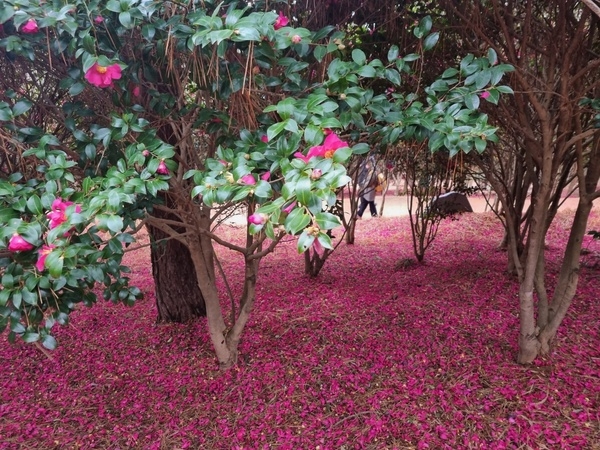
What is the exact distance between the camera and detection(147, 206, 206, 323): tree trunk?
123 inches

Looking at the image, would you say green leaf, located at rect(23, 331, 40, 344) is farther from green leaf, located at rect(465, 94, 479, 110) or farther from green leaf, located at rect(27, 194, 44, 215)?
green leaf, located at rect(465, 94, 479, 110)

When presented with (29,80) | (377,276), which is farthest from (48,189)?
(377,276)

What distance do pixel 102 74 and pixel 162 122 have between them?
525 millimetres

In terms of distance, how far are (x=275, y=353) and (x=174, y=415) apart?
718mm

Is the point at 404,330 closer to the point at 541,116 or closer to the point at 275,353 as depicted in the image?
the point at 275,353

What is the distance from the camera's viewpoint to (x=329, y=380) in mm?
2318

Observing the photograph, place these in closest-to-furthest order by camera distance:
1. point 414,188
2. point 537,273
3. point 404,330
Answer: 1. point 537,273
2. point 404,330
3. point 414,188

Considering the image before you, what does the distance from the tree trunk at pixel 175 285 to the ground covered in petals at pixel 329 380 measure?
110 millimetres

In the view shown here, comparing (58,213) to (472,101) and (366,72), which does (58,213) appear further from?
(472,101)

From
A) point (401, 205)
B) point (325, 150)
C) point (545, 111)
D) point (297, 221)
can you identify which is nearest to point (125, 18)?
point (325, 150)

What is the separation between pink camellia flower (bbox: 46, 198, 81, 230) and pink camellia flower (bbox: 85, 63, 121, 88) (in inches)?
16.7

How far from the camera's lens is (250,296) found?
2383mm

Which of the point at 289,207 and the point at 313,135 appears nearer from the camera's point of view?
the point at 289,207

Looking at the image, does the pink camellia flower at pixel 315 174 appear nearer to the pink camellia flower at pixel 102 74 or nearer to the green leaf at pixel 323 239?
the green leaf at pixel 323 239
